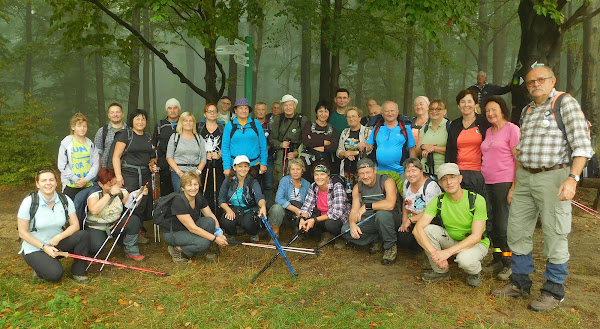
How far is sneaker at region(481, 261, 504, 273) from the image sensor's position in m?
5.24

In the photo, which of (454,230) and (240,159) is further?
(240,159)

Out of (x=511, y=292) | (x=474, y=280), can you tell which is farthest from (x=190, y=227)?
(x=511, y=292)

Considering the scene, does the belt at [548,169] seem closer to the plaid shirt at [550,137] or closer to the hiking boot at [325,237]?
the plaid shirt at [550,137]

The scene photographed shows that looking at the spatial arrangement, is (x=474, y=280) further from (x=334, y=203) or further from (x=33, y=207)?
(x=33, y=207)

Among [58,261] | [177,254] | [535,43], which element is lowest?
[177,254]

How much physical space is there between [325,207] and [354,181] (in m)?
1.25

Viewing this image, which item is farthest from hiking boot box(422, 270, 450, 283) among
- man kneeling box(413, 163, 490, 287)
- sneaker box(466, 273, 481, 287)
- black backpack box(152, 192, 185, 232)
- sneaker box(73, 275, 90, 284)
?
sneaker box(73, 275, 90, 284)

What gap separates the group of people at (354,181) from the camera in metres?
4.20

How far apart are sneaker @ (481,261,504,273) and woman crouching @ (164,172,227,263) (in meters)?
3.43

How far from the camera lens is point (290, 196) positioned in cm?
667

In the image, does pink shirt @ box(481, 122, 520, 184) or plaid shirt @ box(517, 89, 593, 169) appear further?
pink shirt @ box(481, 122, 520, 184)

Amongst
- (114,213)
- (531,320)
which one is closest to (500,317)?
(531,320)

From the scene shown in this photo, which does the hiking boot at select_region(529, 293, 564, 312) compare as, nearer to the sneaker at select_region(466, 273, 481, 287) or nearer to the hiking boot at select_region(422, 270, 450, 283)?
the sneaker at select_region(466, 273, 481, 287)

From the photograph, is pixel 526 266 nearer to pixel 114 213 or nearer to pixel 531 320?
pixel 531 320
